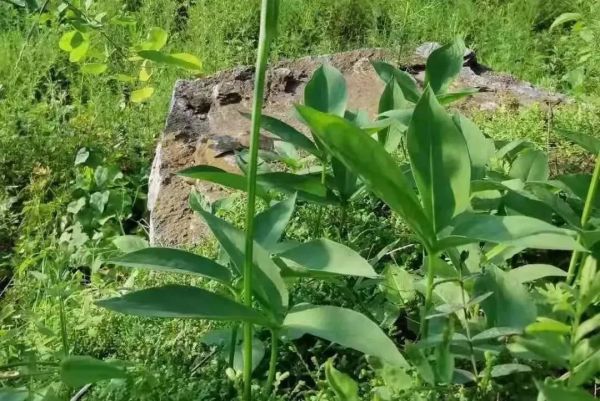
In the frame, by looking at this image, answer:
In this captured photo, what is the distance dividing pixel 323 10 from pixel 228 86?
5.99 ft

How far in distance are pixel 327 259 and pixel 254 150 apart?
0.21 meters

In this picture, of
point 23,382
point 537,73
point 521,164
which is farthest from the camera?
point 537,73

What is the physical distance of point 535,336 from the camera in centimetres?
115

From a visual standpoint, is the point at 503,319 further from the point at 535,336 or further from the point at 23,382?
the point at 23,382

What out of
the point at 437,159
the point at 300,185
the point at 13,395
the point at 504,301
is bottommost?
the point at 13,395

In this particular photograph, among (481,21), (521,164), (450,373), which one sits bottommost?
(450,373)

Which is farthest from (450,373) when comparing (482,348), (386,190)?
(386,190)

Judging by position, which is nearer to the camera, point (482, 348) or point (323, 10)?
point (482, 348)

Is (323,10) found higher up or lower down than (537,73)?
higher up

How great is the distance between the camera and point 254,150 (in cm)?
123

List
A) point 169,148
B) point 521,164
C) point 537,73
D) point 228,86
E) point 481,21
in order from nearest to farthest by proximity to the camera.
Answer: point 521,164
point 169,148
point 228,86
point 537,73
point 481,21

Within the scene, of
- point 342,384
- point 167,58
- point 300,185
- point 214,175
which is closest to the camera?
point 342,384

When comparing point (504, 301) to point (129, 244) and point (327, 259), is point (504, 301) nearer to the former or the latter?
point (327, 259)

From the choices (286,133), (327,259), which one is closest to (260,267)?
(327,259)
